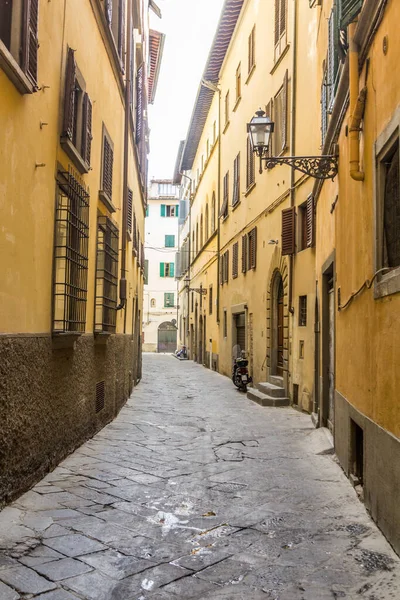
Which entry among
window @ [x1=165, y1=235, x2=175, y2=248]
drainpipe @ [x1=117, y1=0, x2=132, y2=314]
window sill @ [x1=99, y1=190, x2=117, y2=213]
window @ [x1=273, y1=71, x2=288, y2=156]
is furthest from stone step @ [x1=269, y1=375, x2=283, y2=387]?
window @ [x1=165, y1=235, x2=175, y2=248]

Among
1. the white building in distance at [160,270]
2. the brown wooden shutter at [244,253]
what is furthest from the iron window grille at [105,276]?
the white building in distance at [160,270]

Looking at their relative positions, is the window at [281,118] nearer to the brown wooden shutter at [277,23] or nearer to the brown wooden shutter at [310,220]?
the brown wooden shutter at [277,23]

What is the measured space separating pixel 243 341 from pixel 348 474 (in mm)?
12489

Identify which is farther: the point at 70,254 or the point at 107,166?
→ the point at 107,166

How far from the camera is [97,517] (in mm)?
4625

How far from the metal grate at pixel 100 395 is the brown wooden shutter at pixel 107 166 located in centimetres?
277

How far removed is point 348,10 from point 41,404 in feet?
14.5

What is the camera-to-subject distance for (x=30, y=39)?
15.9ft

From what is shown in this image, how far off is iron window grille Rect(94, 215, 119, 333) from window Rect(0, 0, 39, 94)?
12.6ft

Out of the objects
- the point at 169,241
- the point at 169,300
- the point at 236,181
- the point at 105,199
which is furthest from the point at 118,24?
the point at 169,241

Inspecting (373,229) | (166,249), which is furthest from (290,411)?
(166,249)

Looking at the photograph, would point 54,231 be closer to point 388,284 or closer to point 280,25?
point 388,284

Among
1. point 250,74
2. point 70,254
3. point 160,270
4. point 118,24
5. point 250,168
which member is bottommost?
point 70,254

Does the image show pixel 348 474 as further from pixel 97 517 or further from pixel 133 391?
pixel 133 391
